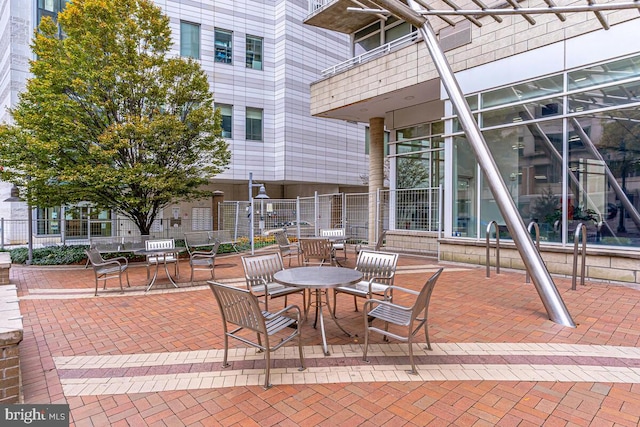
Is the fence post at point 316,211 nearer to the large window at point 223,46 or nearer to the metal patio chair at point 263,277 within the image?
the metal patio chair at point 263,277

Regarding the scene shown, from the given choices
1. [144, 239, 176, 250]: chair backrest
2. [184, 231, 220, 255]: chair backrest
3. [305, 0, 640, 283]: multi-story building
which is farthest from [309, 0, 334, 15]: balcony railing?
[144, 239, 176, 250]: chair backrest

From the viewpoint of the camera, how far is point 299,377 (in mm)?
3332

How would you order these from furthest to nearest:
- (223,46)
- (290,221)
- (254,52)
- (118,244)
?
(254,52) < (223,46) < (290,221) < (118,244)

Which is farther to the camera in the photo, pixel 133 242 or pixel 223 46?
pixel 223 46

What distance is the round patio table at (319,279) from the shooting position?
3845 mm

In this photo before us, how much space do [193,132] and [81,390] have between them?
30.9ft

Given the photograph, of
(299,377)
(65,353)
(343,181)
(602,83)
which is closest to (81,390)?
(65,353)

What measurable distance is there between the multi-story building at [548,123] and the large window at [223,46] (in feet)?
43.2

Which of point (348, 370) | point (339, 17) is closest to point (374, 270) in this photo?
point (348, 370)

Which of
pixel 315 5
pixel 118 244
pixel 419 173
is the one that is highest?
pixel 315 5

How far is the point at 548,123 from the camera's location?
26.4ft

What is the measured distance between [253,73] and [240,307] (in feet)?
71.2

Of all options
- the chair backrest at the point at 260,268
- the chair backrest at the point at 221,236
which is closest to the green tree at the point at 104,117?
the chair backrest at the point at 221,236

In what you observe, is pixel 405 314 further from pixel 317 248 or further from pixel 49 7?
pixel 49 7
